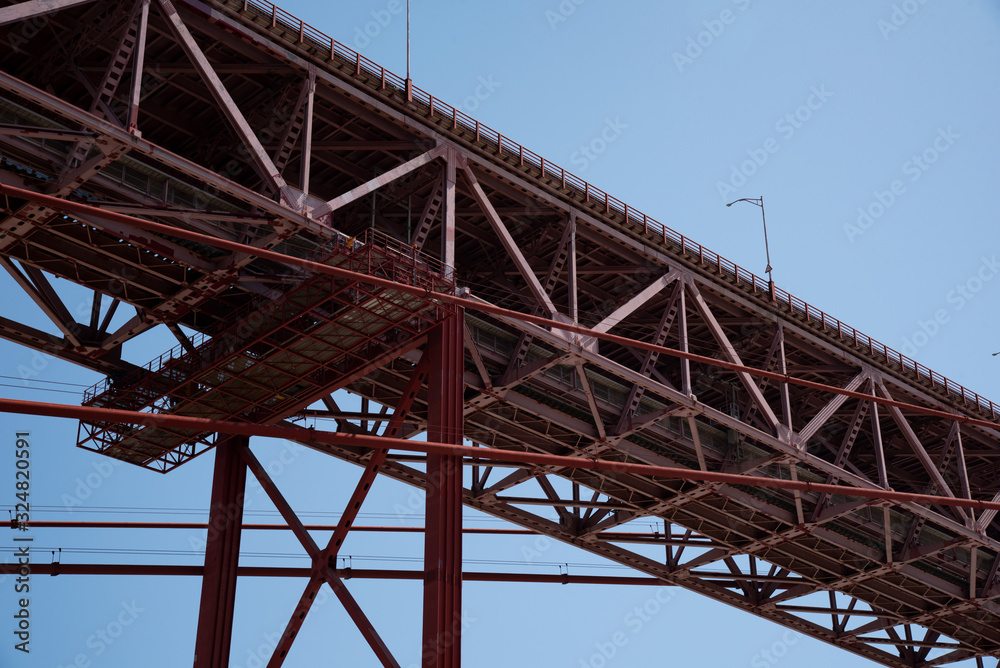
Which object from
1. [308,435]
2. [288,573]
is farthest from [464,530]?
[308,435]

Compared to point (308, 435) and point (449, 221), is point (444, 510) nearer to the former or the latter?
point (308, 435)

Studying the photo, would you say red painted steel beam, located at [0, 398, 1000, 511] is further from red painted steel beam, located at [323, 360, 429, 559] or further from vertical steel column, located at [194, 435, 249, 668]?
vertical steel column, located at [194, 435, 249, 668]

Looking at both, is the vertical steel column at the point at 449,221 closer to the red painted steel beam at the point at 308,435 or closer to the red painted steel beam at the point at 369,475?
the red painted steel beam at the point at 369,475

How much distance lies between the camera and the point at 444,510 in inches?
1116

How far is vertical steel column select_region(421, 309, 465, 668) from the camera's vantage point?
2694cm

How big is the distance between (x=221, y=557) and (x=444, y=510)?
7297mm

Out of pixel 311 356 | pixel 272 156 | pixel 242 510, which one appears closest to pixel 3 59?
pixel 272 156

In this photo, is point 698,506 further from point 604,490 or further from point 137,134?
point 137,134

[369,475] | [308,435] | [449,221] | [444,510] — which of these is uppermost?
[449,221]

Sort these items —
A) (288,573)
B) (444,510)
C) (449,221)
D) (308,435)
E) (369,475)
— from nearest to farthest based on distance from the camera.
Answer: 1. (308,435)
2. (444,510)
3. (369,475)
4. (449,221)
5. (288,573)

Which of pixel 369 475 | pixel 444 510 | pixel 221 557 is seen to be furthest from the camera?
pixel 221 557

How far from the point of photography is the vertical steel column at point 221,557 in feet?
A: 102

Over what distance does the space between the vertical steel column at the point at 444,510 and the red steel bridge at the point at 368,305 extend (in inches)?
2.4

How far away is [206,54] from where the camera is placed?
30750mm
